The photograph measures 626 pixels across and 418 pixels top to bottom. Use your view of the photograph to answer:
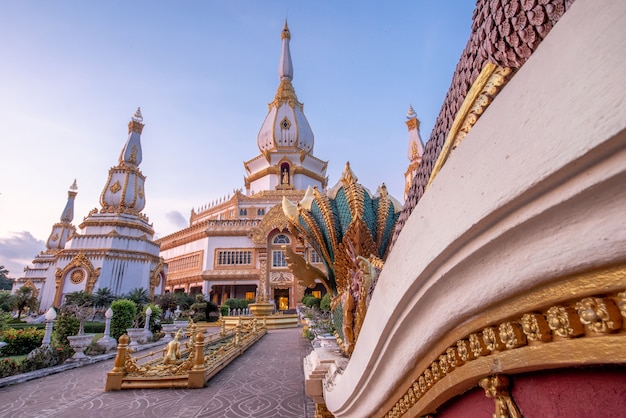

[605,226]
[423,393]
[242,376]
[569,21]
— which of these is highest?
[569,21]

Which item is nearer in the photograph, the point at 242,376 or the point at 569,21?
the point at 569,21

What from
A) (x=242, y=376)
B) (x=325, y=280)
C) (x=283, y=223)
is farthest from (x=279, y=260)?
(x=325, y=280)

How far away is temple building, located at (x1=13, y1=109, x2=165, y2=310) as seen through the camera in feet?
72.2

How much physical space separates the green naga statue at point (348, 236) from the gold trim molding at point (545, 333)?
106 centimetres

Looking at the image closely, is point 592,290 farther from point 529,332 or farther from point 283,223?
point 283,223

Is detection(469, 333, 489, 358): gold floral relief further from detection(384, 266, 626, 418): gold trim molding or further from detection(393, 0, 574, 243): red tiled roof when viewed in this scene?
detection(393, 0, 574, 243): red tiled roof

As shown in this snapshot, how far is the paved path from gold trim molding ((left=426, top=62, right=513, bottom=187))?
4231 mm

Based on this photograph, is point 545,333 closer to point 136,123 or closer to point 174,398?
point 174,398

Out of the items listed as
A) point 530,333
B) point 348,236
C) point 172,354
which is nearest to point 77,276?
point 172,354

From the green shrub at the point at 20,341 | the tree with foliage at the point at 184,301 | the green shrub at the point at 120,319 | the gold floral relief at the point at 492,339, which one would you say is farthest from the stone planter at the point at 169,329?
the gold floral relief at the point at 492,339

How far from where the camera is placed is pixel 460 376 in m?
0.72

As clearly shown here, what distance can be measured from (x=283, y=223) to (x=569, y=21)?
26156mm

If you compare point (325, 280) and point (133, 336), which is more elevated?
point (325, 280)

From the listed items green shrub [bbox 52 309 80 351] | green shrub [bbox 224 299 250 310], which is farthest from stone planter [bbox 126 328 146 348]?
green shrub [bbox 224 299 250 310]
